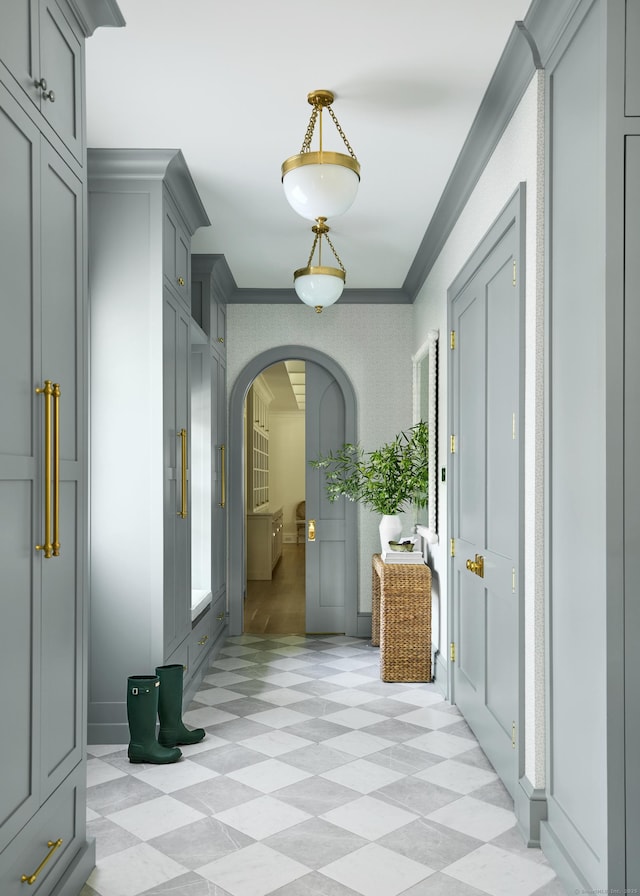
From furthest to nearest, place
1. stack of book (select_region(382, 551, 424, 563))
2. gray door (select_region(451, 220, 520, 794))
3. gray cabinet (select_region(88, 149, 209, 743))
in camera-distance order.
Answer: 1. stack of book (select_region(382, 551, 424, 563))
2. gray cabinet (select_region(88, 149, 209, 743))
3. gray door (select_region(451, 220, 520, 794))

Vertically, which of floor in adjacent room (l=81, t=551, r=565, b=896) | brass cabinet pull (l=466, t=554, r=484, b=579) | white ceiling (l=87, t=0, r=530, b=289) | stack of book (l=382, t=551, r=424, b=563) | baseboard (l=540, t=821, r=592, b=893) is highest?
white ceiling (l=87, t=0, r=530, b=289)

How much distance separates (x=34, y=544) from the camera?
6.49ft

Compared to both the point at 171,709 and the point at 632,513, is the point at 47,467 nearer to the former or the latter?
the point at 632,513

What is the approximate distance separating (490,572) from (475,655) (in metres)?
0.60

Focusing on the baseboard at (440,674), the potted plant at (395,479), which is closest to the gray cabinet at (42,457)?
the baseboard at (440,674)

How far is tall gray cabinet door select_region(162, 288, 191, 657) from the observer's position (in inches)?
147

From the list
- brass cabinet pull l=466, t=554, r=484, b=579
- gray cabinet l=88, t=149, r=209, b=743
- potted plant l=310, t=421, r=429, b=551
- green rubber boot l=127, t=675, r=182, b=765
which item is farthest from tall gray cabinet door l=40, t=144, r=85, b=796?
potted plant l=310, t=421, r=429, b=551

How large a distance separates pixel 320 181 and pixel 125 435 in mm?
1581

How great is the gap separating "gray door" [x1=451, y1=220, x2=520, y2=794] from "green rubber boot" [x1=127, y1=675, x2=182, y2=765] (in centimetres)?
145

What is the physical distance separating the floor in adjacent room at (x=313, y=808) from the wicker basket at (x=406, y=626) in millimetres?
331

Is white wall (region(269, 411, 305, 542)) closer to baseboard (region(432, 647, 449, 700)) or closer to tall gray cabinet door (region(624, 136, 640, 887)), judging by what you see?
baseboard (region(432, 647, 449, 700))

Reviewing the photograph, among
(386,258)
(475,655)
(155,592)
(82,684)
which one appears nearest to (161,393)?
(155,592)

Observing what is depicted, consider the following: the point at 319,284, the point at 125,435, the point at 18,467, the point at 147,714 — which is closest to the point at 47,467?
the point at 18,467

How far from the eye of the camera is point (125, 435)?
363cm
